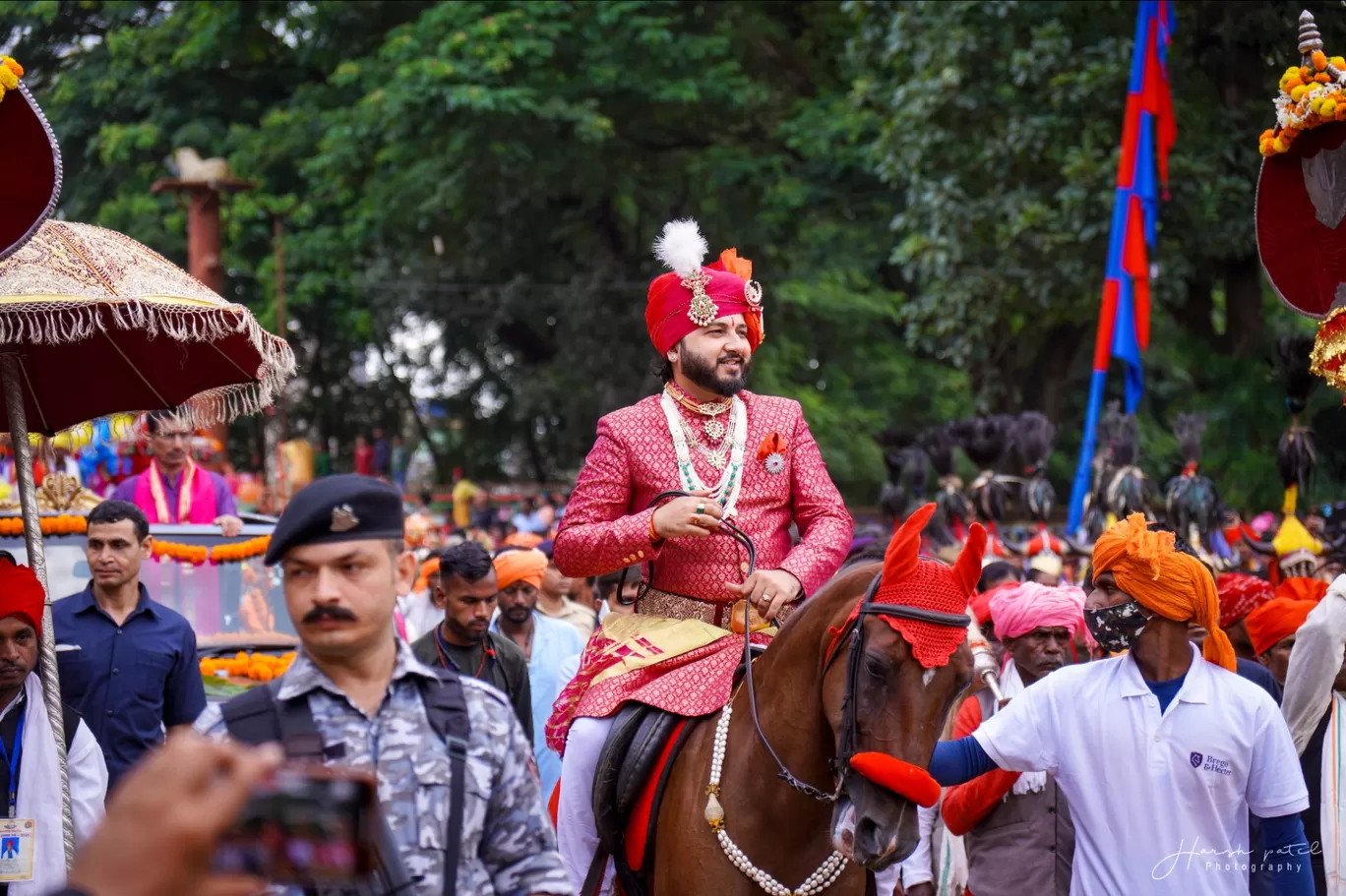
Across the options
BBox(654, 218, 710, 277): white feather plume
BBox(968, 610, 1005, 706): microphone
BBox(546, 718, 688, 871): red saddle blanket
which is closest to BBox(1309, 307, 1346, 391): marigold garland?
BBox(968, 610, 1005, 706): microphone

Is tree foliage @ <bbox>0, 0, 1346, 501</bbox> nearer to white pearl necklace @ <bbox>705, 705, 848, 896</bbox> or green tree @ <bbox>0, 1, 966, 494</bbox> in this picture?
green tree @ <bbox>0, 1, 966, 494</bbox>

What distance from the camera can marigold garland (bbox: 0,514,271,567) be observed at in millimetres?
8852

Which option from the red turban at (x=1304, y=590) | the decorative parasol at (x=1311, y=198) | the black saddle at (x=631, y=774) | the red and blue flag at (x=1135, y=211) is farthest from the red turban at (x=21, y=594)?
the red and blue flag at (x=1135, y=211)

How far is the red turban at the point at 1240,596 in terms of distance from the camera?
7.78 m

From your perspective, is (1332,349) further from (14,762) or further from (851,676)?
(14,762)

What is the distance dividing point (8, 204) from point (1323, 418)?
54.3 feet

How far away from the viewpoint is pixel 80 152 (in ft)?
94.9

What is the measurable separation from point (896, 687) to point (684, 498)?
1.15 metres

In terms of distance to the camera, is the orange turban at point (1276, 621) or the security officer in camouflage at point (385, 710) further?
the orange turban at point (1276, 621)

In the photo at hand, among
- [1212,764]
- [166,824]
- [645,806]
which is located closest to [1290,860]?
[1212,764]

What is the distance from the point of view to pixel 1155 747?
466 cm

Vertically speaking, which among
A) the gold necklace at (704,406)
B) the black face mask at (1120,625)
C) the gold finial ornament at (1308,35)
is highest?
the gold finial ornament at (1308,35)

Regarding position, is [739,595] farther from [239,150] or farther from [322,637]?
[239,150]

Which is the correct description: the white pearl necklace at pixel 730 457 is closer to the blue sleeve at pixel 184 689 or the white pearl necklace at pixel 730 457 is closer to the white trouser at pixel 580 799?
the white trouser at pixel 580 799
